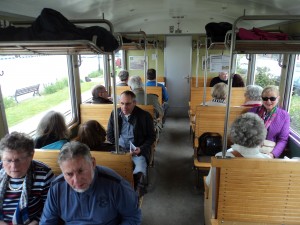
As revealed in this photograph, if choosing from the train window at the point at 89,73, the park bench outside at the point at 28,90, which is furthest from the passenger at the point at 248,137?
the train window at the point at 89,73

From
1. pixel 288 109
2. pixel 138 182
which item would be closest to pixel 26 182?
pixel 138 182

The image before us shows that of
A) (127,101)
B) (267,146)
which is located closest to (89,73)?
(127,101)

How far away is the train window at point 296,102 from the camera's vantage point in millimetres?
3883

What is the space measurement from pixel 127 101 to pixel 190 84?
4.76 meters

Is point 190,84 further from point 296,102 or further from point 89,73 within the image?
point 296,102

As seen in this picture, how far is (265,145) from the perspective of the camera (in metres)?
3.38

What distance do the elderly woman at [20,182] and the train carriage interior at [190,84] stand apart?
0.31m

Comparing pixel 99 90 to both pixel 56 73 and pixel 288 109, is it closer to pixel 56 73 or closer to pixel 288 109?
pixel 56 73

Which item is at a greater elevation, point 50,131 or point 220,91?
point 220,91

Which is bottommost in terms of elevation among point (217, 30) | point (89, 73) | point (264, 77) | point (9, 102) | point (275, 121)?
point (275, 121)

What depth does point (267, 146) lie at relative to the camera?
11.1ft

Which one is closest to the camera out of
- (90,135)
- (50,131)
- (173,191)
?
(90,135)

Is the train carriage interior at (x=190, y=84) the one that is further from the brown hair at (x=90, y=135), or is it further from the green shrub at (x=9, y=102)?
the brown hair at (x=90, y=135)

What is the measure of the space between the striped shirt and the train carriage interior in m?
0.28
